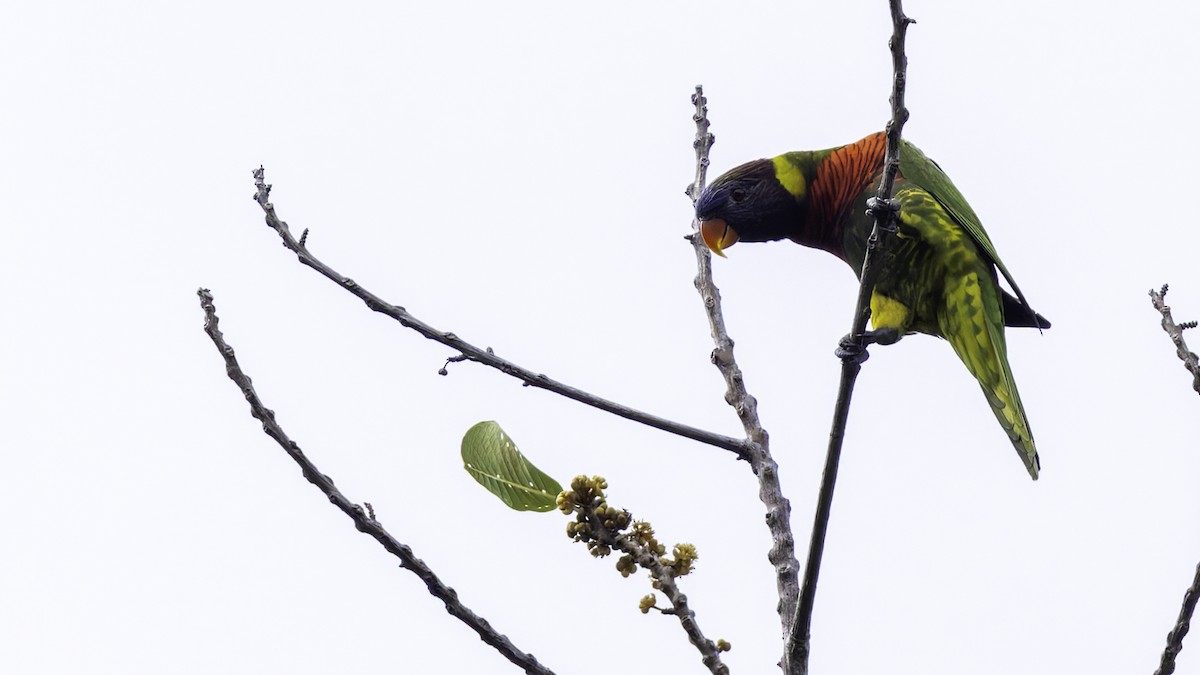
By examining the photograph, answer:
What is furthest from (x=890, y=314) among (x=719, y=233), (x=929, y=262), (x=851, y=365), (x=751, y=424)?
(x=851, y=365)

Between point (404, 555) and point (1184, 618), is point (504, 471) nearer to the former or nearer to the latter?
point (404, 555)

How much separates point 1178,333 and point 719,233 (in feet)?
7.12

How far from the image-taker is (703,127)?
3.02 m

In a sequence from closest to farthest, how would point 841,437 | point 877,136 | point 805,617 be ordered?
point 805,617 < point 841,437 < point 877,136

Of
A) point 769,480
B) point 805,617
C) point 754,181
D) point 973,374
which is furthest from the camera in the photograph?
point 754,181

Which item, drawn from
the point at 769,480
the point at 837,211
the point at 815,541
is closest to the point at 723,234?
the point at 837,211

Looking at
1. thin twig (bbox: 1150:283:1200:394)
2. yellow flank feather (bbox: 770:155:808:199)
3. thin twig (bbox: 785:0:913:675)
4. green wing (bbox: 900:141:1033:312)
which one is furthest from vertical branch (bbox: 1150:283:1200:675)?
yellow flank feather (bbox: 770:155:808:199)

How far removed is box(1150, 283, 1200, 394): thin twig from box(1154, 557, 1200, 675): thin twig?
1.22 ft

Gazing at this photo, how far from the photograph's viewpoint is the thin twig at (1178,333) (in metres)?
1.88

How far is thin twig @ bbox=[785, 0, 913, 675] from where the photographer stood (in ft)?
5.56

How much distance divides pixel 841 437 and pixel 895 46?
0.70 metres

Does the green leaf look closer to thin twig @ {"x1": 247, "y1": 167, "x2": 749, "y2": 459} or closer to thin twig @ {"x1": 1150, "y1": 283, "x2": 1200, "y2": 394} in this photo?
thin twig @ {"x1": 247, "y1": 167, "x2": 749, "y2": 459}

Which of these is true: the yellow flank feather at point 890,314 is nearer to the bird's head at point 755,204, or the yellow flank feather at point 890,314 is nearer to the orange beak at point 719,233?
the bird's head at point 755,204

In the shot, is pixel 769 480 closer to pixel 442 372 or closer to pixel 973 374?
pixel 442 372
